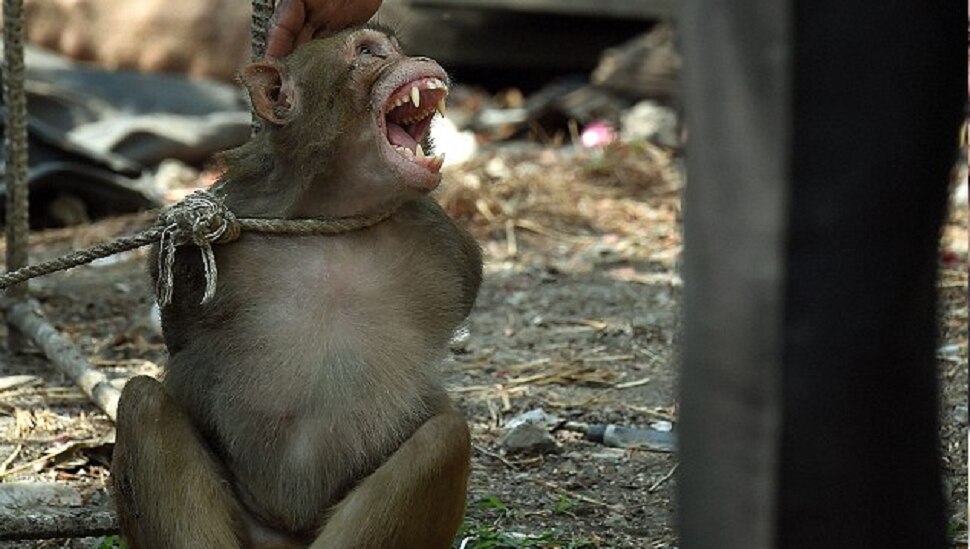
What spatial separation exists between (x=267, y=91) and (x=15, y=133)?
2163mm

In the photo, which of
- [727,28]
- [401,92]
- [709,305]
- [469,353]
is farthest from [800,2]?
[469,353]

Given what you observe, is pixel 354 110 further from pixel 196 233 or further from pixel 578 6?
pixel 578 6

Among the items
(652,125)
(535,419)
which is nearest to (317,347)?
(535,419)

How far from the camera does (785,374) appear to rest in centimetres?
Result: 207

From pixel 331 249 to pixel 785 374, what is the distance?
1.91 meters

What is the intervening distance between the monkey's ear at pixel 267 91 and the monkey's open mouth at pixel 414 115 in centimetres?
27

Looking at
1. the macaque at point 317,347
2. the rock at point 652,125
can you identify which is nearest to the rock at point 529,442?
the macaque at point 317,347

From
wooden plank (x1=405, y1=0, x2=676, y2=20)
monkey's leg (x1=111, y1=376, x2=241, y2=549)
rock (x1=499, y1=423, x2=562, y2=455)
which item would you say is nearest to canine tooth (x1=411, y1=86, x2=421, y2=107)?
monkey's leg (x1=111, y1=376, x2=241, y2=549)

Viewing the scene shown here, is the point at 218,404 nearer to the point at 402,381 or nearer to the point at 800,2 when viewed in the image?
the point at 402,381

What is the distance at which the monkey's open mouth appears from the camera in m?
3.79

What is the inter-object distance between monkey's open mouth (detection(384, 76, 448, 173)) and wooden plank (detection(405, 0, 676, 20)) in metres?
7.86

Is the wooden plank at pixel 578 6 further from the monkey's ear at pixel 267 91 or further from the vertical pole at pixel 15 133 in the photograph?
the monkey's ear at pixel 267 91

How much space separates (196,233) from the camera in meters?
3.66

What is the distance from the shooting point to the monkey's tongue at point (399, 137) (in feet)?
12.7
